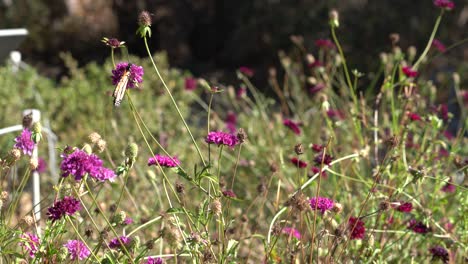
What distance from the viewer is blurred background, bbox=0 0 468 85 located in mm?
7074

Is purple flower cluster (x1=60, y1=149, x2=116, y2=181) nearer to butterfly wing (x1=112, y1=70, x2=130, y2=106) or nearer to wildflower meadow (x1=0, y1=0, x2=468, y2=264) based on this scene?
wildflower meadow (x1=0, y1=0, x2=468, y2=264)

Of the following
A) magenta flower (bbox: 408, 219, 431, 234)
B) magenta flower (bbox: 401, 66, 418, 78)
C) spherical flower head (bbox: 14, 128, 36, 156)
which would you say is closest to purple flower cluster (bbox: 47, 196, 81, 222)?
spherical flower head (bbox: 14, 128, 36, 156)

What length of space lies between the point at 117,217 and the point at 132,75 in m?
0.34

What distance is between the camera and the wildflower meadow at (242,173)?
1.87m

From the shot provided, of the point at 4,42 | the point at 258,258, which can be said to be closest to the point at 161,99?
the point at 4,42

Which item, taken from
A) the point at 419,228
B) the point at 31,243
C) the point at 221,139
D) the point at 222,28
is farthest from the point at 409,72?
the point at 222,28

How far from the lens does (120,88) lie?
169 cm

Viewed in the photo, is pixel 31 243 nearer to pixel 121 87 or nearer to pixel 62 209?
pixel 62 209

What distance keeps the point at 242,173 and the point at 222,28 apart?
461cm

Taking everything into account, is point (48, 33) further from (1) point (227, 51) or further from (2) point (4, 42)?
(2) point (4, 42)

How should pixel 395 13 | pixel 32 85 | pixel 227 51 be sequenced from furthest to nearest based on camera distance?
pixel 227 51, pixel 395 13, pixel 32 85

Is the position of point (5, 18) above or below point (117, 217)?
below

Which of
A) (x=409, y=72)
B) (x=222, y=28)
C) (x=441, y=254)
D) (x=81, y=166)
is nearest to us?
(x=81, y=166)

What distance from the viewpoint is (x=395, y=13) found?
708cm
